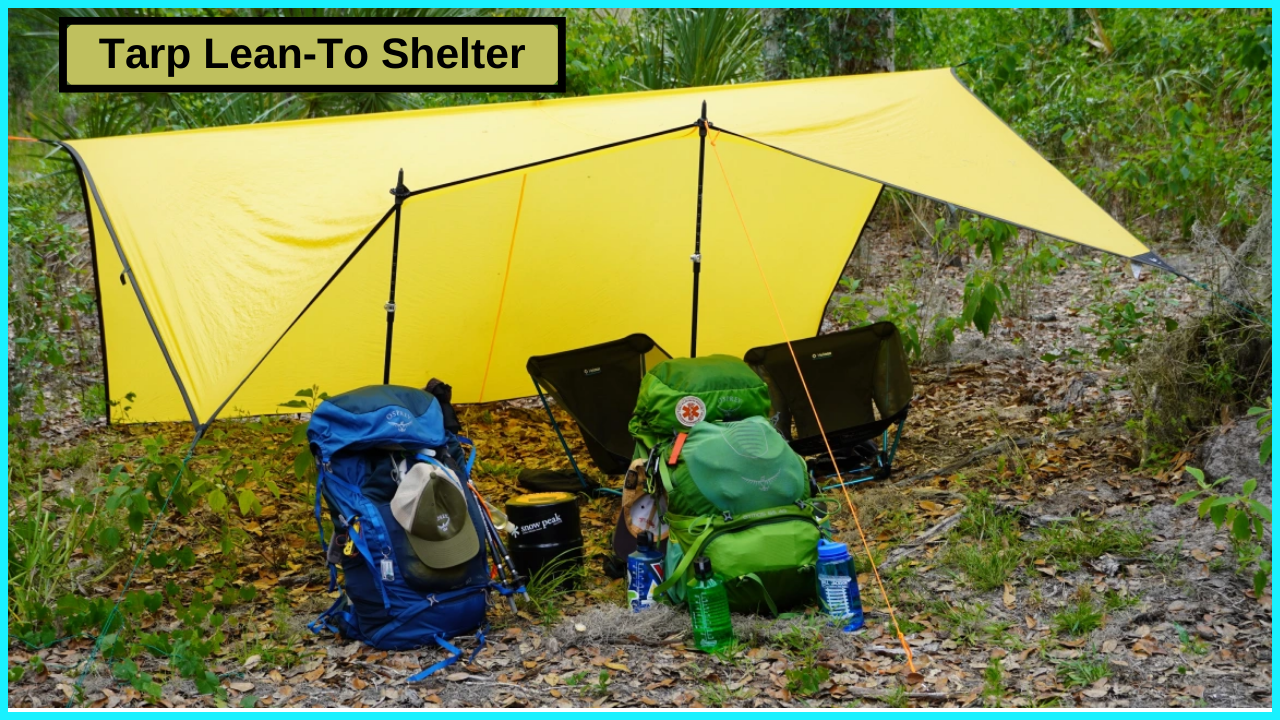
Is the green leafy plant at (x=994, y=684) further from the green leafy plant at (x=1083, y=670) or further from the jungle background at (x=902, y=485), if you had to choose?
the green leafy plant at (x=1083, y=670)

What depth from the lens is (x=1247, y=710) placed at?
2.71 m

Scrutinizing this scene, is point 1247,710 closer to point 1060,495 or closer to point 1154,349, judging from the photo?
point 1060,495

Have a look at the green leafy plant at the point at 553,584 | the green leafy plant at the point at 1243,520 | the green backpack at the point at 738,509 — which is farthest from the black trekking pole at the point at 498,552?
the green leafy plant at the point at 1243,520

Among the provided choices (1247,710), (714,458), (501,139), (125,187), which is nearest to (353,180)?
(501,139)

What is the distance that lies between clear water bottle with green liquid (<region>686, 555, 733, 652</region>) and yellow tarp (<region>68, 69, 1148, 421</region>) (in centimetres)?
149

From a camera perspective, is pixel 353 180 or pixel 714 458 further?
pixel 353 180

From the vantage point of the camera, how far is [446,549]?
3299 millimetres

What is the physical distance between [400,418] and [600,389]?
68.7 inches

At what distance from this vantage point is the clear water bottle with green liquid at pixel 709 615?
3182 millimetres

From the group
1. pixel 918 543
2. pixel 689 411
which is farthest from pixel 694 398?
pixel 918 543

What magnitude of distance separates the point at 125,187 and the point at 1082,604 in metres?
3.73

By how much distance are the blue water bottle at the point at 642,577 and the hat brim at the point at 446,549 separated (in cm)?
53

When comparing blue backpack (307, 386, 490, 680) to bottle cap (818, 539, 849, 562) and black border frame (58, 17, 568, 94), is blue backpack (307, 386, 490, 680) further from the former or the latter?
black border frame (58, 17, 568, 94)

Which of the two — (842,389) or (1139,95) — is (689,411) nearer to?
(842,389)
